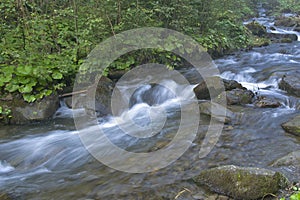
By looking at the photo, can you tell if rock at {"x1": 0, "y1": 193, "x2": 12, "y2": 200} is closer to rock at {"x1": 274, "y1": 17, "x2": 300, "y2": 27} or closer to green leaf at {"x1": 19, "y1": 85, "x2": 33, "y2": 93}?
green leaf at {"x1": 19, "y1": 85, "x2": 33, "y2": 93}

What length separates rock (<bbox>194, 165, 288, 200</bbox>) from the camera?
115 inches

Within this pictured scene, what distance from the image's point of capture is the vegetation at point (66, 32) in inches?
229

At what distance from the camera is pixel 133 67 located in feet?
25.3

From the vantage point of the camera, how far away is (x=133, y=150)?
182 inches

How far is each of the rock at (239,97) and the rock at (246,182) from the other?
120 inches

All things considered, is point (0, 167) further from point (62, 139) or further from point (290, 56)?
point (290, 56)

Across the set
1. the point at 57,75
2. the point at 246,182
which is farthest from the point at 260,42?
the point at 246,182

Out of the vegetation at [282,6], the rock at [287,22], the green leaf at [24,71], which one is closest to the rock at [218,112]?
the green leaf at [24,71]

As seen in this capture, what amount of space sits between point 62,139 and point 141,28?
12.9ft

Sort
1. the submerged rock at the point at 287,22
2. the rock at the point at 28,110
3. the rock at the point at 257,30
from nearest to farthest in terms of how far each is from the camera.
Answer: the rock at the point at 28,110, the rock at the point at 257,30, the submerged rock at the point at 287,22

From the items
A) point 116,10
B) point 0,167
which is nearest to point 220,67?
point 116,10

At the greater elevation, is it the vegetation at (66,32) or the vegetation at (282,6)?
the vegetation at (282,6)

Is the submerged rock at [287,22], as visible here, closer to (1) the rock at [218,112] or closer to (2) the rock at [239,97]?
(2) the rock at [239,97]

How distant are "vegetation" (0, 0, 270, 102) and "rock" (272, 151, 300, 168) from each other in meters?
4.50
